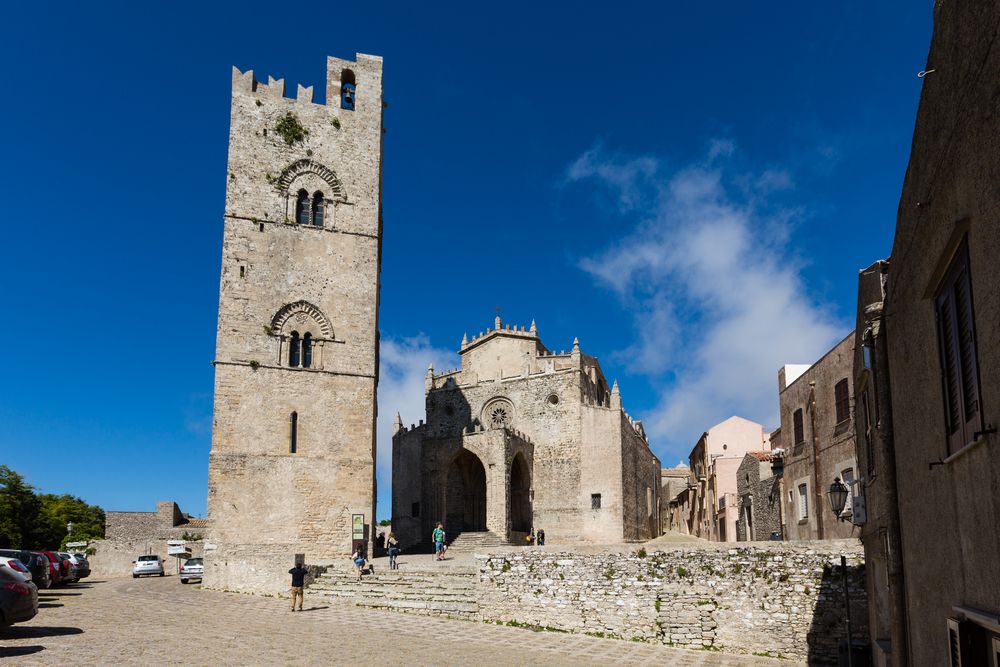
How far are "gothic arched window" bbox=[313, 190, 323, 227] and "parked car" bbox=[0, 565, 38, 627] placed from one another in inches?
743

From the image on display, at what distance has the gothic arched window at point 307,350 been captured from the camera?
2852 cm

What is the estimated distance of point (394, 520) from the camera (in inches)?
1785

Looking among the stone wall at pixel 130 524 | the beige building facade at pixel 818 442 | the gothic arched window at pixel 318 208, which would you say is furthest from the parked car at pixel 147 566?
the beige building facade at pixel 818 442

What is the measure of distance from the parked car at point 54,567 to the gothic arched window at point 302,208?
45.6 ft

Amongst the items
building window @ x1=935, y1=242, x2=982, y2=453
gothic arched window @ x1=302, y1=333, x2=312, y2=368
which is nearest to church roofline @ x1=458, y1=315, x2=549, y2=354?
gothic arched window @ x1=302, y1=333, x2=312, y2=368

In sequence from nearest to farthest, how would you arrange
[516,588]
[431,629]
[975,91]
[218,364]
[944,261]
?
[975,91], [944,261], [431,629], [516,588], [218,364]

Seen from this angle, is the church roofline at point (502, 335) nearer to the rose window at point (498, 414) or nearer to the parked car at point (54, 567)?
the rose window at point (498, 414)

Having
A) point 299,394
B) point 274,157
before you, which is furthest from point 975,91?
point 274,157

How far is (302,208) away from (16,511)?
26408mm

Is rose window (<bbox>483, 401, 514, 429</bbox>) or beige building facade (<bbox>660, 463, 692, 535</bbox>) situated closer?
rose window (<bbox>483, 401, 514, 429</bbox>)

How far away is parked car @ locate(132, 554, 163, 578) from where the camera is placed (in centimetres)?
3372

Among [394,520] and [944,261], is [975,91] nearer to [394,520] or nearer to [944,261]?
[944,261]

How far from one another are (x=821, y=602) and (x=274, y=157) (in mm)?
24060

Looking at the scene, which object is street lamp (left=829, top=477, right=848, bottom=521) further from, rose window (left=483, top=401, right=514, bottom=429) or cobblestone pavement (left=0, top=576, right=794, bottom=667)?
rose window (left=483, top=401, right=514, bottom=429)
